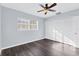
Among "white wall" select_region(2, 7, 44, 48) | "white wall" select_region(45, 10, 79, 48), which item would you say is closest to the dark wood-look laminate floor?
"white wall" select_region(2, 7, 44, 48)

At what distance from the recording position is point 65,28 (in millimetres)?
5926

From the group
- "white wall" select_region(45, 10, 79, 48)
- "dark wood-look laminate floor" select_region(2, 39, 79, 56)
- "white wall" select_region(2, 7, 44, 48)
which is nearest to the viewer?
"dark wood-look laminate floor" select_region(2, 39, 79, 56)

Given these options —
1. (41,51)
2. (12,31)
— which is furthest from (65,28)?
(12,31)

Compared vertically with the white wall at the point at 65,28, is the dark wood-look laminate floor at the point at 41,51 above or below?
below

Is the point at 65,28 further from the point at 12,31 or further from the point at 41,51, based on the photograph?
the point at 12,31

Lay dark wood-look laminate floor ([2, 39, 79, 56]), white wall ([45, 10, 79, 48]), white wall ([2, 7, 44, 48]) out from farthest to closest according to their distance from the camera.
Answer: white wall ([45, 10, 79, 48]) → white wall ([2, 7, 44, 48]) → dark wood-look laminate floor ([2, 39, 79, 56])

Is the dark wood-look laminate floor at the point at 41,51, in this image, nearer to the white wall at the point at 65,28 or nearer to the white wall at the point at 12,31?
the white wall at the point at 12,31

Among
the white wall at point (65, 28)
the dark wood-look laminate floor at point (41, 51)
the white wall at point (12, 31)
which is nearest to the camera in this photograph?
the dark wood-look laminate floor at point (41, 51)

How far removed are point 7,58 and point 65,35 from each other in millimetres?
4853

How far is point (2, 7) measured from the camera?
13.8ft

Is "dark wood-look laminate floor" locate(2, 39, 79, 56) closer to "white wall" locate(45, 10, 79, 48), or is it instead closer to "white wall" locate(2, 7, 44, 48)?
"white wall" locate(2, 7, 44, 48)

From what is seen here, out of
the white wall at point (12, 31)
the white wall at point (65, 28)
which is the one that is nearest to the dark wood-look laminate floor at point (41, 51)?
the white wall at point (12, 31)

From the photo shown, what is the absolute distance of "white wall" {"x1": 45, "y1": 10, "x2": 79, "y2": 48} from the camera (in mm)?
5000

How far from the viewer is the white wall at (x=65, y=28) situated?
5000mm
